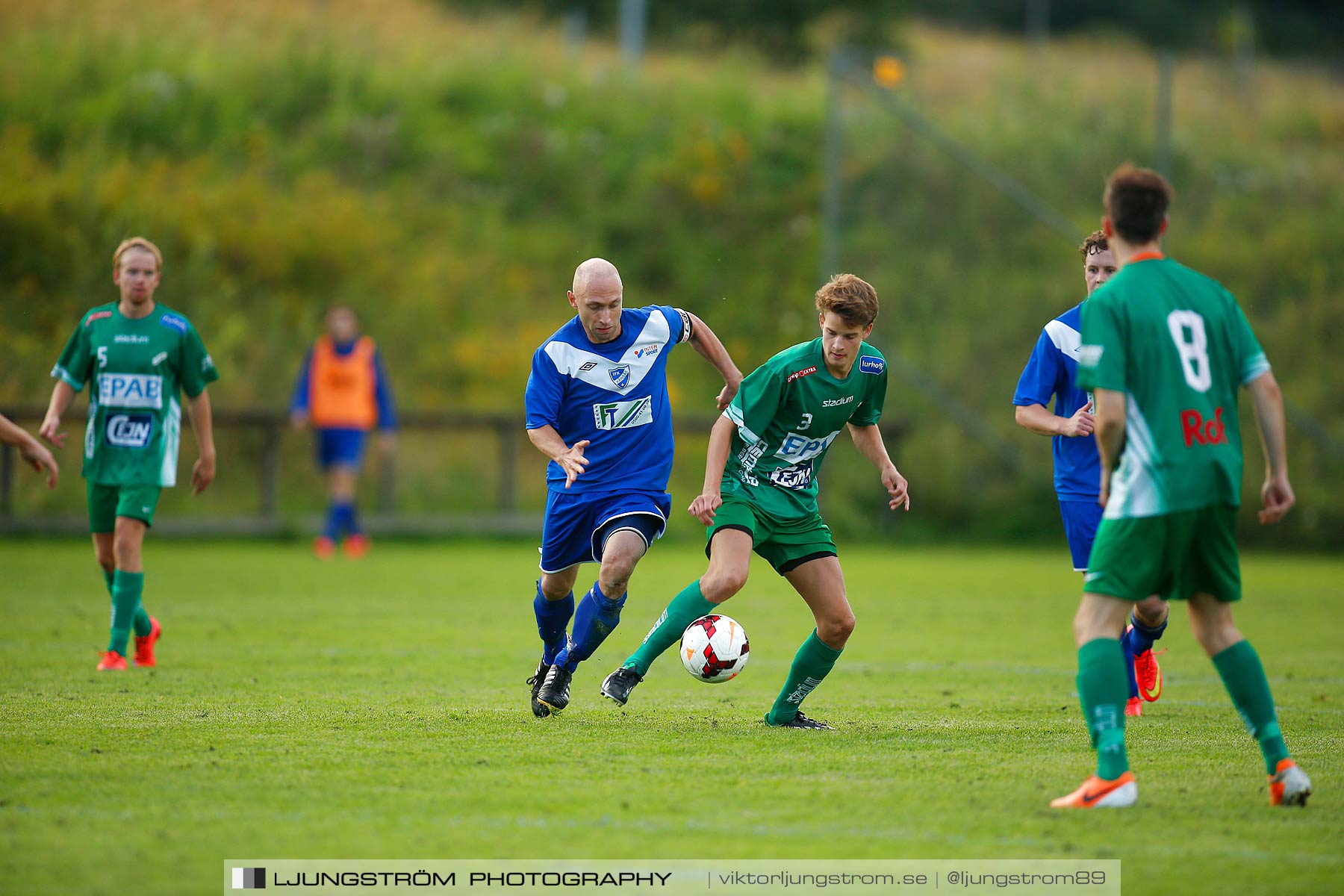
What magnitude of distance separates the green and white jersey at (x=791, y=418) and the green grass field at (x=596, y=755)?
1.02 metres

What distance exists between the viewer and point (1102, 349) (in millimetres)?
4555

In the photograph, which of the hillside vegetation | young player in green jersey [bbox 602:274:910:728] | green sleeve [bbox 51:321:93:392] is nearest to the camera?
young player in green jersey [bbox 602:274:910:728]

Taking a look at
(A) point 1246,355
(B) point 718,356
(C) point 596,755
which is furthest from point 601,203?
(A) point 1246,355

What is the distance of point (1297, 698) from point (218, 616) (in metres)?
7.04

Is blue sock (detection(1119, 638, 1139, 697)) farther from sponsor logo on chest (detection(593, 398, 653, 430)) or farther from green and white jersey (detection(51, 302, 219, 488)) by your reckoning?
green and white jersey (detection(51, 302, 219, 488))

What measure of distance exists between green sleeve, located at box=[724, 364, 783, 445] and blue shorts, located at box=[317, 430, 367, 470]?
1055 cm

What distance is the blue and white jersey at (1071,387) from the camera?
6.93 m

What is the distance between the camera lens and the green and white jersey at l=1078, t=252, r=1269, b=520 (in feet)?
15.0

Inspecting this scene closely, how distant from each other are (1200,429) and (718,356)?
2.71 m

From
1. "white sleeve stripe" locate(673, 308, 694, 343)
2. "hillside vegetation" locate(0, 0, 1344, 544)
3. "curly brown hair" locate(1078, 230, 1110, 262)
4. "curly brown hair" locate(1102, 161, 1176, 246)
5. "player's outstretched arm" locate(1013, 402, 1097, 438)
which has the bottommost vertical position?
"player's outstretched arm" locate(1013, 402, 1097, 438)

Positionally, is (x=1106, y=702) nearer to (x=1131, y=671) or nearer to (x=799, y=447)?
(x=799, y=447)

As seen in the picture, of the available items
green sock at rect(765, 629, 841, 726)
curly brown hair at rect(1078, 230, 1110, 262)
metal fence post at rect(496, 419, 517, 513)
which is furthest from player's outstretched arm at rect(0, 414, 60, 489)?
metal fence post at rect(496, 419, 517, 513)

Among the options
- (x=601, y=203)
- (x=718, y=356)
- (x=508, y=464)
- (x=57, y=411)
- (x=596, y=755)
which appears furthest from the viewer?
(x=601, y=203)

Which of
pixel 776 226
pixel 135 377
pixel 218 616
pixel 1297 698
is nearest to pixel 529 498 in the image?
pixel 776 226
